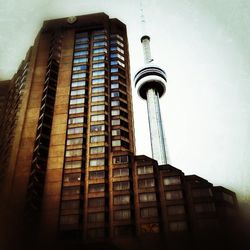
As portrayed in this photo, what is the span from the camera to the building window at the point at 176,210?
2357 inches

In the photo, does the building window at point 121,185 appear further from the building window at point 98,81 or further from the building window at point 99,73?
the building window at point 99,73

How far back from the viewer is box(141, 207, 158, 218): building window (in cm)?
5963

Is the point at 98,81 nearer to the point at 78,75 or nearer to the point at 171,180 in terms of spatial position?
the point at 78,75

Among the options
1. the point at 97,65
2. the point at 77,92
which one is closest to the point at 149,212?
the point at 77,92

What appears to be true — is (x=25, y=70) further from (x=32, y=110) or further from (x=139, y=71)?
(x=139, y=71)

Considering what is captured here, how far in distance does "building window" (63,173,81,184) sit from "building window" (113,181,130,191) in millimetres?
7585

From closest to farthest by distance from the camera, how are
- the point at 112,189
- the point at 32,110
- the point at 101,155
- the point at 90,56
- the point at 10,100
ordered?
the point at 112,189
the point at 101,155
the point at 32,110
the point at 90,56
the point at 10,100

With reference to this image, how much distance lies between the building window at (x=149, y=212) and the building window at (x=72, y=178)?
14644 mm

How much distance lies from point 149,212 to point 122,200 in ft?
18.6

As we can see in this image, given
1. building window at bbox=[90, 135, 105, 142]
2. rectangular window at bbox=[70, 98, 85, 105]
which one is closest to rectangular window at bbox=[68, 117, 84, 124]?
rectangular window at bbox=[70, 98, 85, 105]

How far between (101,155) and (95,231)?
54.5 feet

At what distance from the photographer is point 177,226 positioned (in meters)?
58.1

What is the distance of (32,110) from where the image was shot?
7675 cm

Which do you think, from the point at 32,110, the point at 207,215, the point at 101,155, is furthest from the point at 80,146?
the point at 207,215
